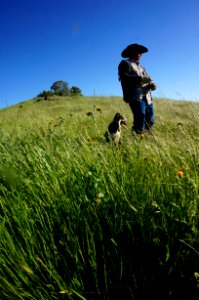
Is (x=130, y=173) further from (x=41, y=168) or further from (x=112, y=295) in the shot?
(x=112, y=295)

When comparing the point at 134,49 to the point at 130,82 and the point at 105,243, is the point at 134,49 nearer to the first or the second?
the point at 130,82

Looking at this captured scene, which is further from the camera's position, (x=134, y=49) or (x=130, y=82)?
(x=134, y=49)

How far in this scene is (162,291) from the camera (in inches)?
47.8

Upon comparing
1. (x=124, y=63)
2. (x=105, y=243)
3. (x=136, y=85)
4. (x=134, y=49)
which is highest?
(x=134, y=49)

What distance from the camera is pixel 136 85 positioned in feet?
16.4

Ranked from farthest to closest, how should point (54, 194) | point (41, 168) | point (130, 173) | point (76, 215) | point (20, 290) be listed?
point (41, 168)
point (130, 173)
point (54, 194)
point (76, 215)
point (20, 290)

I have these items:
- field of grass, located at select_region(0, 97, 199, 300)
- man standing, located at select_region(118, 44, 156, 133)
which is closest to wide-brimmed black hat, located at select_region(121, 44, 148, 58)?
man standing, located at select_region(118, 44, 156, 133)

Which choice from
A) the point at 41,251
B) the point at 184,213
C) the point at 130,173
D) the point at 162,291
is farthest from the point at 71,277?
the point at 130,173

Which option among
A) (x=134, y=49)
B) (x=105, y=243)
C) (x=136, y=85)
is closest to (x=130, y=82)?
(x=136, y=85)

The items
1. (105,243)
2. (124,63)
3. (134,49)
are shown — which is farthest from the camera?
(134,49)

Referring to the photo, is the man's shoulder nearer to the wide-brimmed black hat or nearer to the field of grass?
the wide-brimmed black hat

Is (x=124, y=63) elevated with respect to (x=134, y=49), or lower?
lower

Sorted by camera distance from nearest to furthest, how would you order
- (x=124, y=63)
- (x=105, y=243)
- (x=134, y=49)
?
(x=105, y=243) < (x=124, y=63) < (x=134, y=49)

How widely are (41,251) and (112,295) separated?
376mm
